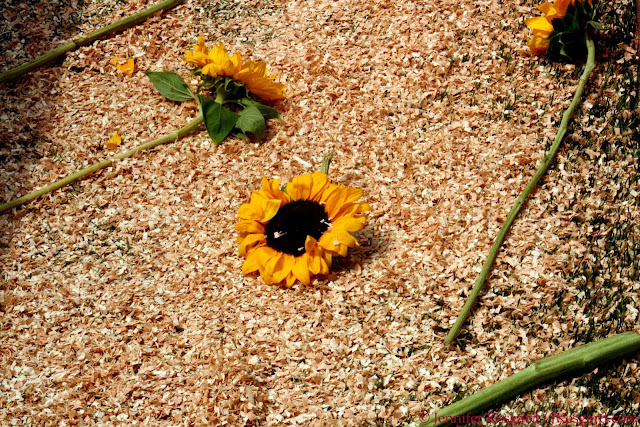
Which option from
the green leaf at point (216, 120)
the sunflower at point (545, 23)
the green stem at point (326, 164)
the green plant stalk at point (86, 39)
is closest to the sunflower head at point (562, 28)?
the sunflower at point (545, 23)

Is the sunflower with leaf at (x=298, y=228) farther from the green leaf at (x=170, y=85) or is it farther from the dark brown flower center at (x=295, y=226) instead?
the green leaf at (x=170, y=85)

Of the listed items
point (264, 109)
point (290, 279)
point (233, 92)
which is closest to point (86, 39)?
point (233, 92)

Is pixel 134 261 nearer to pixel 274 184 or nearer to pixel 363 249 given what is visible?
pixel 274 184

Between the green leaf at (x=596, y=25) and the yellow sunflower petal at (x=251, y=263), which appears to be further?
the green leaf at (x=596, y=25)

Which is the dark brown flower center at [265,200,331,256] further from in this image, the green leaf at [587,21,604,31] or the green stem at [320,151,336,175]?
the green leaf at [587,21,604,31]

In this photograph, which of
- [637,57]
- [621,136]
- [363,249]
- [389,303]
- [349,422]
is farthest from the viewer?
[637,57]

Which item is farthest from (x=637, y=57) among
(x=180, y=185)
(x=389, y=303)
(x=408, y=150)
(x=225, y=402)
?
(x=225, y=402)

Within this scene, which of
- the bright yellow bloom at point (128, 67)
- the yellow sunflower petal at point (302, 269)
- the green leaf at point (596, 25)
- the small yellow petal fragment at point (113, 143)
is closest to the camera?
the yellow sunflower petal at point (302, 269)
